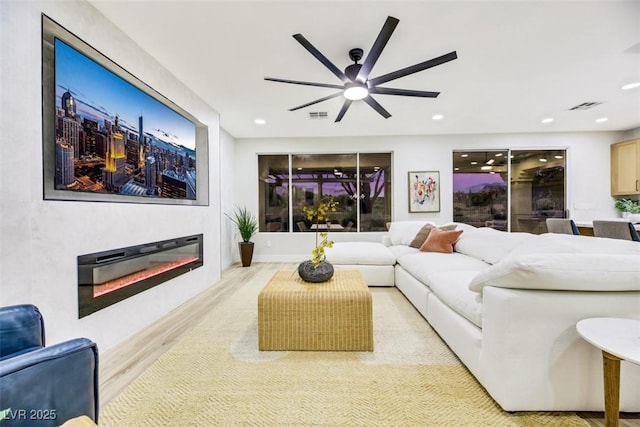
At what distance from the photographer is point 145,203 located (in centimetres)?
249

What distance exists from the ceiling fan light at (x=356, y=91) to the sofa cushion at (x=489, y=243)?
6.66 ft

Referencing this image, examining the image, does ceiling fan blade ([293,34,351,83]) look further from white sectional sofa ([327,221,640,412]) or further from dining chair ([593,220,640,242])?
dining chair ([593,220,640,242])

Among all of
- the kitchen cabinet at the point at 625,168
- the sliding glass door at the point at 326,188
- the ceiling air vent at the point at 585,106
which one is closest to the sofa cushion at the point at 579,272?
the ceiling air vent at the point at 585,106

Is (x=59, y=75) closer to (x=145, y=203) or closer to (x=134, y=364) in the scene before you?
(x=145, y=203)

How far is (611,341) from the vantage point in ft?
3.53

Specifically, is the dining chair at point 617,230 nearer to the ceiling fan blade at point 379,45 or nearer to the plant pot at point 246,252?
the ceiling fan blade at point 379,45

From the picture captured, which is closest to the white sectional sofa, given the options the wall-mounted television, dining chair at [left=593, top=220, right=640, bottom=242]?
dining chair at [left=593, top=220, right=640, bottom=242]

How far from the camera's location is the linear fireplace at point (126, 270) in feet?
6.16

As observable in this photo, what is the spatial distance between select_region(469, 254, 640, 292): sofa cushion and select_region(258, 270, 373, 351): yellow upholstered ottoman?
1.00 meters

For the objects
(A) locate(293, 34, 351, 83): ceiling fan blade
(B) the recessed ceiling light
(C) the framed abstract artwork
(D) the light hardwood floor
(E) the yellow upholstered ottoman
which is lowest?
(D) the light hardwood floor

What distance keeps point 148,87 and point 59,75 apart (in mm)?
910

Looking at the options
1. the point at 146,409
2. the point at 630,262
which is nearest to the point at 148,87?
the point at 146,409

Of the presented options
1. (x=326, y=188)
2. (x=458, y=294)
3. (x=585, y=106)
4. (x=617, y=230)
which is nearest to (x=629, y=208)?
(x=585, y=106)

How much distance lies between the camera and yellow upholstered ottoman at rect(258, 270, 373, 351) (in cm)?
194
